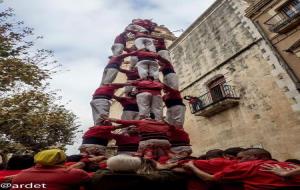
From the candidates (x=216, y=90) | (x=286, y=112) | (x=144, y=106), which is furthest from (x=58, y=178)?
(x=216, y=90)

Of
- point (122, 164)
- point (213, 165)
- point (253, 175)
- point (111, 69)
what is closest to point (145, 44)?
point (111, 69)

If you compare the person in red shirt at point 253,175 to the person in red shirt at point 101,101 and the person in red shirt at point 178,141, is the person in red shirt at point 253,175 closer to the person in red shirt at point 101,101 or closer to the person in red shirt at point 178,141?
the person in red shirt at point 178,141

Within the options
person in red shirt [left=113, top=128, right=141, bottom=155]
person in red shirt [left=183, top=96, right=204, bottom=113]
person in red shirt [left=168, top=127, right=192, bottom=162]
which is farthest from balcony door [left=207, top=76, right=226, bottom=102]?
person in red shirt [left=113, top=128, right=141, bottom=155]

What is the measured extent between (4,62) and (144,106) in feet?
28.0

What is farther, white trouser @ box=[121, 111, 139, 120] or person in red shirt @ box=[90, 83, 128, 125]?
white trouser @ box=[121, 111, 139, 120]

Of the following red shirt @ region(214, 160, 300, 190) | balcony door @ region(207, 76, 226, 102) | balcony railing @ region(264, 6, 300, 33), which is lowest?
red shirt @ region(214, 160, 300, 190)

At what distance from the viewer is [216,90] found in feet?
50.5

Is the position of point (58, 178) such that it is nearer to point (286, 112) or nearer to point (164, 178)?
point (164, 178)

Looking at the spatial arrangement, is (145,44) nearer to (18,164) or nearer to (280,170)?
(18,164)

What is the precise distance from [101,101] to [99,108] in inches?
5.8

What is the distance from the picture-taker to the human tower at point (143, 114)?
14.9 feet

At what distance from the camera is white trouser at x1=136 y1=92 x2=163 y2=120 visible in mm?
5172

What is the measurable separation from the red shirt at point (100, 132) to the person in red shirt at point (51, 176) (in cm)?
160

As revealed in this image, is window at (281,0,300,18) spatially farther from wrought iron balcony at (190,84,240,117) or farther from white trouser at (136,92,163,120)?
A: white trouser at (136,92,163,120)
